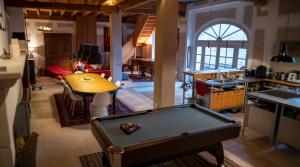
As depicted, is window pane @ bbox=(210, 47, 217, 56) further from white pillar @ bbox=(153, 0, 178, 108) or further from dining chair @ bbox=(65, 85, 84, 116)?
dining chair @ bbox=(65, 85, 84, 116)

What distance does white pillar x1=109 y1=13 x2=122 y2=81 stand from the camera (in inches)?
318

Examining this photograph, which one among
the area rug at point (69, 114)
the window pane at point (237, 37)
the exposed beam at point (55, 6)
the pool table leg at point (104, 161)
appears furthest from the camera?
the window pane at point (237, 37)

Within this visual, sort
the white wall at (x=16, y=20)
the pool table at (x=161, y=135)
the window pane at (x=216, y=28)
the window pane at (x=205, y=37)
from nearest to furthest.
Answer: the pool table at (x=161, y=135) < the white wall at (x=16, y=20) < the window pane at (x=216, y=28) < the window pane at (x=205, y=37)

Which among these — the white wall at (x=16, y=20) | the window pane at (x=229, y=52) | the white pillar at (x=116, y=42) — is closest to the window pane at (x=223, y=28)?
the window pane at (x=229, y=52)

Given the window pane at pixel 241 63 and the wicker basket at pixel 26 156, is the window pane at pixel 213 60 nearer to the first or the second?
the window pane at pixel 241 63

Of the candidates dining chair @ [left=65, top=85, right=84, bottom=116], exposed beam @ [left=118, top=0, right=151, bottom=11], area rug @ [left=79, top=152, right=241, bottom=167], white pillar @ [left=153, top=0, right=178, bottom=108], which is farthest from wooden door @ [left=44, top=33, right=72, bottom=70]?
area rug @ [left=79, top=152, right=241, bottom=167]

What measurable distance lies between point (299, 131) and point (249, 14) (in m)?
4.42

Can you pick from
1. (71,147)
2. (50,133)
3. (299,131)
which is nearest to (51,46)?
(50,133)

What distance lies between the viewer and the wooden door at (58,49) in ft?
35.7

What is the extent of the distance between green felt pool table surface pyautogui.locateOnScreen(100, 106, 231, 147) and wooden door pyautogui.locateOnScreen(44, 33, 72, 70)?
30.0ft

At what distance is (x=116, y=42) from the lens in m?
8.20

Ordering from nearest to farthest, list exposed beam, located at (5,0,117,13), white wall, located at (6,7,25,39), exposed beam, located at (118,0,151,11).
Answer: exposed beam, located at (118,0,151,11)
exposed beam, located at (5,0,117,13)
white wall, located at (6,7,25,39)

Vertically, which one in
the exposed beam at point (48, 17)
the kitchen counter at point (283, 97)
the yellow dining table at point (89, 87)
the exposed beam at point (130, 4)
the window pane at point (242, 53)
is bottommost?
the yellow dining table at point (89, 87)

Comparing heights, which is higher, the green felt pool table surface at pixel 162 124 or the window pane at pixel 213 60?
the window pane at pixel 213 60
